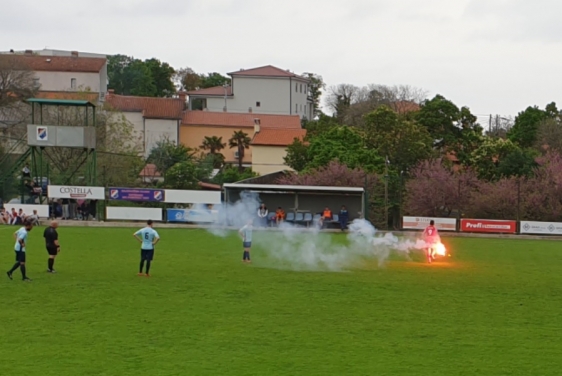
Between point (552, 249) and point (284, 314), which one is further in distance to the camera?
point (552, 249)

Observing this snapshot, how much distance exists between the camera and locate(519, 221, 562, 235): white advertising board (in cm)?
5181

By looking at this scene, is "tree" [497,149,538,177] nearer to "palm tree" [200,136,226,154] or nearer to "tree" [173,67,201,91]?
"palm tree" [200,136,226,154]

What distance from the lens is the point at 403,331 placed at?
730 inches

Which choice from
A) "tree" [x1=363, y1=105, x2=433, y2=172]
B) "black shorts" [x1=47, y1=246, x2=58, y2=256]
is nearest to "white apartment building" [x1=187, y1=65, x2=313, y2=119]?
"tree" [x1=363, y1=105, x2=433, y2=172]

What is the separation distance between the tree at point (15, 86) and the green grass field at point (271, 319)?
203ft

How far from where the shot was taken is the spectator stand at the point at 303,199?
51094 millimetres

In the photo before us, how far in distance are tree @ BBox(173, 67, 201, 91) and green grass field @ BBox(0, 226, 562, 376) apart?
13047 centimetres

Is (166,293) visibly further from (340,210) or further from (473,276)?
(340,210)

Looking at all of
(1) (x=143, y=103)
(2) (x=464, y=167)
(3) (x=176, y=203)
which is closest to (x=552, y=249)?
(3) (x=176, y=203)

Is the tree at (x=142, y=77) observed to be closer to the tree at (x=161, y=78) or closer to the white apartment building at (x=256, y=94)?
the tree at (x=161, y=78)

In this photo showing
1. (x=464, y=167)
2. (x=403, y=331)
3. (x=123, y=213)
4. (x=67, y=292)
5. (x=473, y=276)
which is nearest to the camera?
(x=403, y=331)

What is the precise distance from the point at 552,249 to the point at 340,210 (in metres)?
14.8

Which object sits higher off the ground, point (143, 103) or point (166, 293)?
point (143, 103)

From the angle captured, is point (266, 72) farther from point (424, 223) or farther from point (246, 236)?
point (246, 236)
